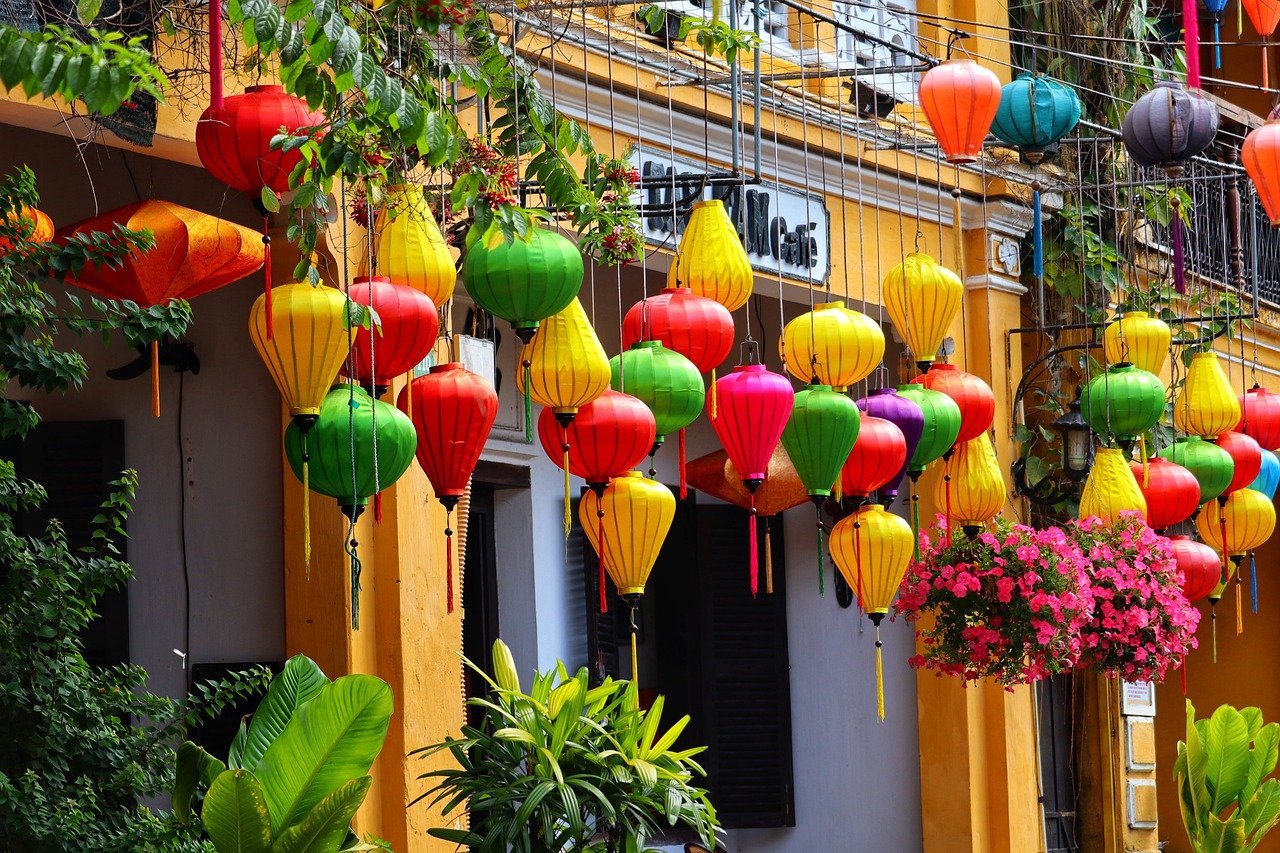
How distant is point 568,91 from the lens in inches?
308

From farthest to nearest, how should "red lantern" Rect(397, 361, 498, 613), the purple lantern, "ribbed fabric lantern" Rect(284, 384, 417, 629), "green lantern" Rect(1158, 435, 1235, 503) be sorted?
"green lantern" Rect(1158, 435, 1235, 503), the purple lantern, "red lantern" Rect(397, 361, 498, 613), "ribbed fabric lantern" Rect(284, 384, 417, 629)

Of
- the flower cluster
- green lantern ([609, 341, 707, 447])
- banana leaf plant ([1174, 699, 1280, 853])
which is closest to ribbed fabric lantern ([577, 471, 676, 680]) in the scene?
green lantern ([609, 341, 707, 447])

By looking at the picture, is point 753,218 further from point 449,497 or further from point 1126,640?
point 449,497

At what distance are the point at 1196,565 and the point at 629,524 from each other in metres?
4.71

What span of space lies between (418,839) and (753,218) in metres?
3.39

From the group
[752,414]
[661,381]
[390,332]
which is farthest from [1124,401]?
[390,332]

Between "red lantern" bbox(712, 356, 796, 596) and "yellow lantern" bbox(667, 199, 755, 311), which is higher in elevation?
"yellow lantern" bbox(667, 199, 755, 311)

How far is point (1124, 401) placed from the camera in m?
9.12

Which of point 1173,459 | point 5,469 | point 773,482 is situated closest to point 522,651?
point 773,482

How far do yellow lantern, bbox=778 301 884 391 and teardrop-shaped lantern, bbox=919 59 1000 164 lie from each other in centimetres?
108

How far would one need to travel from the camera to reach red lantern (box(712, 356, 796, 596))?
6414 millimetres

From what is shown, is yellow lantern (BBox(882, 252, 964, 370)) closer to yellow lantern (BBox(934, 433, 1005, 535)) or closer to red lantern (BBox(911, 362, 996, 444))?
red lantern (BBox(911, 362, 996, 444))

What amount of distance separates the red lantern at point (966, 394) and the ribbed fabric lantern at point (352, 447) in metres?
3.05

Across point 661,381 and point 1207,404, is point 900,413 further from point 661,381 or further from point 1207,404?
point 1207,404
